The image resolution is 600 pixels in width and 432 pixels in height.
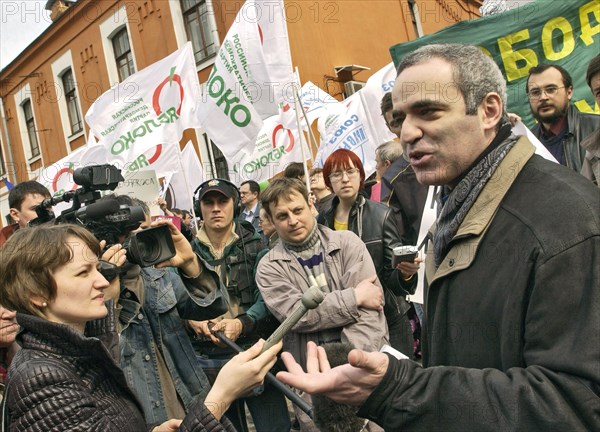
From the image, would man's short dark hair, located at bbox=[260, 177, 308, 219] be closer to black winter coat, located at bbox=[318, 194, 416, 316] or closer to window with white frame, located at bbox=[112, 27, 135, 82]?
black winter coat, located at bbox=[318, 194, 416, 316]

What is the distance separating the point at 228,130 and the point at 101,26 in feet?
39.8

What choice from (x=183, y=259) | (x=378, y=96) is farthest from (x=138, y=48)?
(x=183, y=259)

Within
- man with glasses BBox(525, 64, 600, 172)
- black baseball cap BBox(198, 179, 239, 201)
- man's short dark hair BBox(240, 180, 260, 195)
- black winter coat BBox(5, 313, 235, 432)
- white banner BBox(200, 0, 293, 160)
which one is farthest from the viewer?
man's short dark hair BBox(240, 180, 260, 195)

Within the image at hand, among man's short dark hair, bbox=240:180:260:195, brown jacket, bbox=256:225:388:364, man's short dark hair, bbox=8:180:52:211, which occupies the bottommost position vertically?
brown jacket, bbox=256:225:388:364

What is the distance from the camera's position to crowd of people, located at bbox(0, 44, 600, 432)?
3.75 feet

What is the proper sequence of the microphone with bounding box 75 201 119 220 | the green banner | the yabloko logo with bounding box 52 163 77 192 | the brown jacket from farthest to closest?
the yabloko logo with bounding box 52 163 77 192
the green banner
the brown jacket
the microphone with bounding box 75 201 119 220

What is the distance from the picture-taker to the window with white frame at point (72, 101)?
17.9m

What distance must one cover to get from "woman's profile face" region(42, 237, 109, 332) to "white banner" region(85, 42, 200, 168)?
16.2 feet

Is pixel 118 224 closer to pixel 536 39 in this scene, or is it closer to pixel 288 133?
pixel 536 39

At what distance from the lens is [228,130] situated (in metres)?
5.91

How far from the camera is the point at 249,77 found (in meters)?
5.70

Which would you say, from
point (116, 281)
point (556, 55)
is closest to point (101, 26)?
point (556, 55)

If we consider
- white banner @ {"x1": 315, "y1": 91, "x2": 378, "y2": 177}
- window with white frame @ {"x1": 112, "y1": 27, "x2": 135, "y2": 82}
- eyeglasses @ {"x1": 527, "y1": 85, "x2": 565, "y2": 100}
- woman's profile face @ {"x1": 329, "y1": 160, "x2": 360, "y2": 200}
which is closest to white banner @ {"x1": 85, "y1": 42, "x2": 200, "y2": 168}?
white banner @ {"x1": 315, "y1": 91, "x2": 378, "y2": 177}

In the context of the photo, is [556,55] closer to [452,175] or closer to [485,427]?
[452,175]
